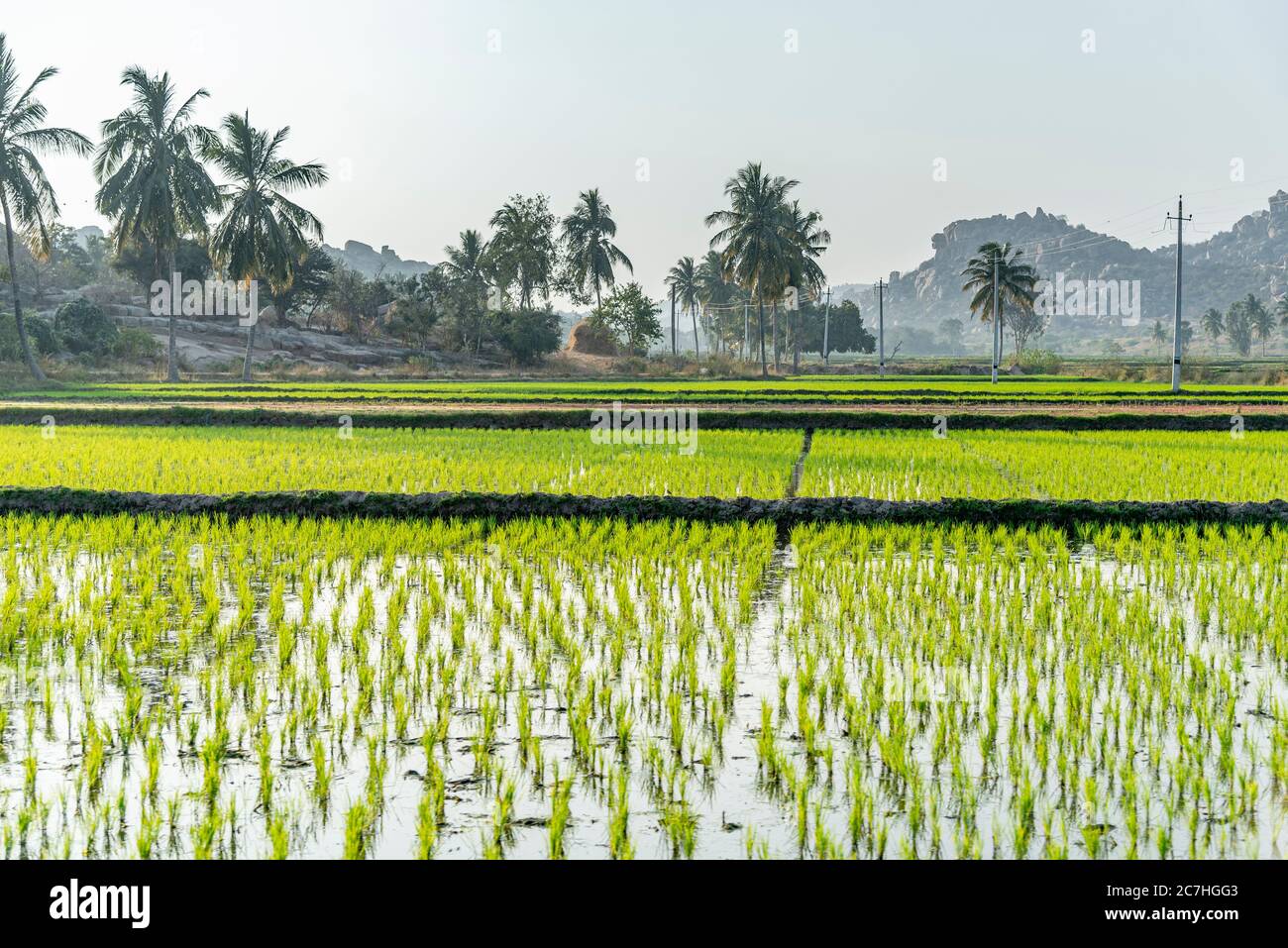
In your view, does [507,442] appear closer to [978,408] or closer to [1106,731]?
[978,408]

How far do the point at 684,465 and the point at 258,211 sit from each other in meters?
26.9

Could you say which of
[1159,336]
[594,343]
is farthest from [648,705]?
[1159,336]

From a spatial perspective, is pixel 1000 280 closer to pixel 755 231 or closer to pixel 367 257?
pixel 755 231

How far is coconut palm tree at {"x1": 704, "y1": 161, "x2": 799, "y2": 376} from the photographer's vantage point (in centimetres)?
4769

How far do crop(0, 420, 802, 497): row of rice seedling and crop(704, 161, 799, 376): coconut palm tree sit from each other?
32.2m

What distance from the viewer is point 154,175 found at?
31609 millimetres

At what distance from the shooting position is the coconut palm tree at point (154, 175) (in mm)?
31422

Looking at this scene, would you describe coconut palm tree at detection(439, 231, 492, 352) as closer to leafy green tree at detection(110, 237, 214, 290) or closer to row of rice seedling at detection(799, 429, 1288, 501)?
leafy green tree at detection(110, 237, 214, 290)

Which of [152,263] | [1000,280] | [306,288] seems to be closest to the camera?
[152,263]

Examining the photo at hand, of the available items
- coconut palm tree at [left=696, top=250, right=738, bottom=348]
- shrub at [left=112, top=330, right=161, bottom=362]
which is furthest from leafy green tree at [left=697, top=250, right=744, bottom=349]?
shrub at [left=112, top=330, right=161, bottom=362]

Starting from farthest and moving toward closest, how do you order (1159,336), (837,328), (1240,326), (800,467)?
(1159,336) → (1240,326) → (837,328) → (800,467)

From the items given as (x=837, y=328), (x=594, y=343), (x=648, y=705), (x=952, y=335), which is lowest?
(x=648, y=705)
